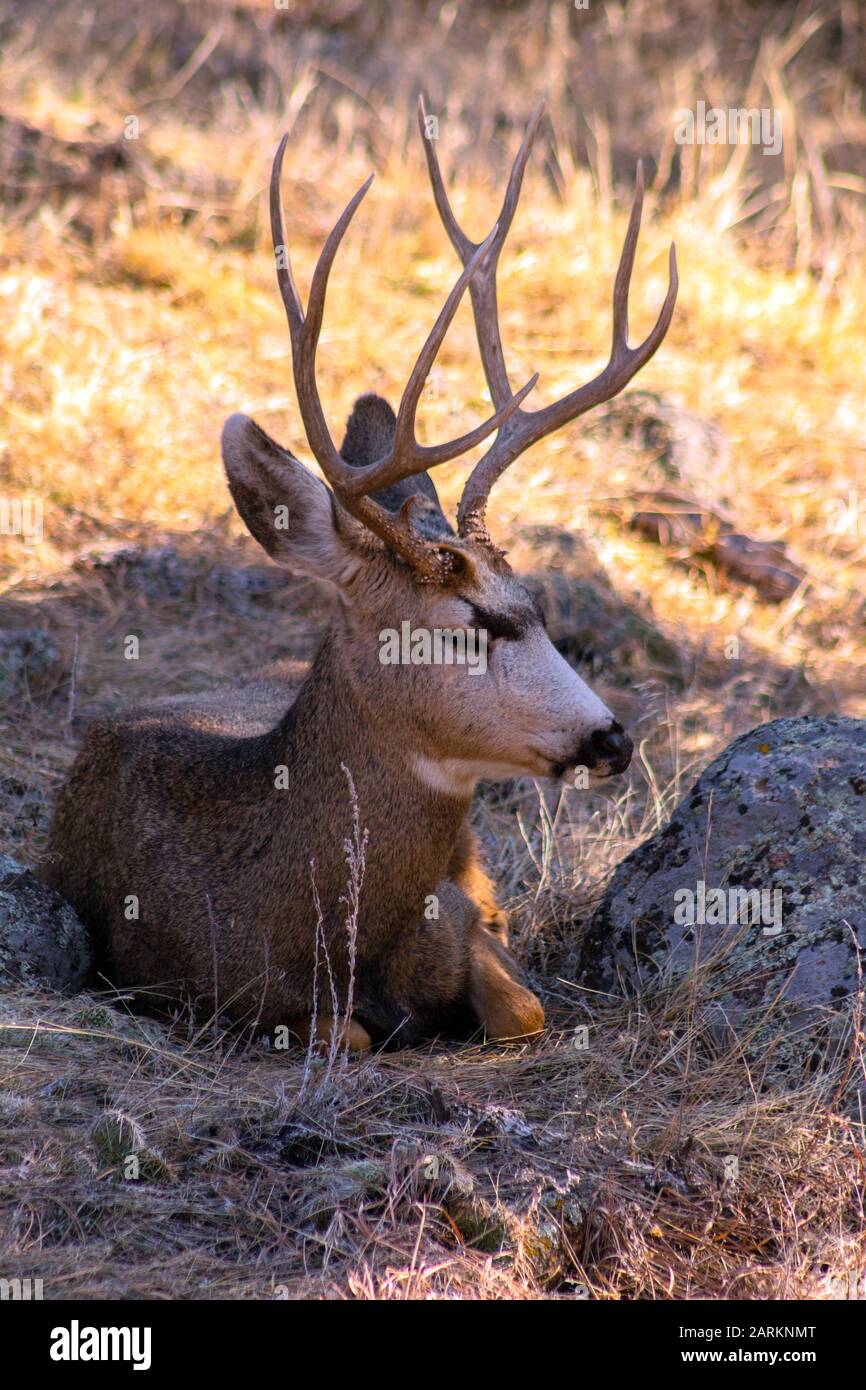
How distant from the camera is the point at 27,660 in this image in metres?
6.65

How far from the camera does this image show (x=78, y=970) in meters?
4.87

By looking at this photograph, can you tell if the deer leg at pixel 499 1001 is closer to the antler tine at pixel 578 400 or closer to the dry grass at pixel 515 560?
the dry grass at pixel 515 560

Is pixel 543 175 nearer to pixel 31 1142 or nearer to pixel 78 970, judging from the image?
pixel 78 970

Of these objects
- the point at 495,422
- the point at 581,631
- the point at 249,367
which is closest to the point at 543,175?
the point at 249,367

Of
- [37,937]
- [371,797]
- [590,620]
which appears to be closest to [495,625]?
[371,797]

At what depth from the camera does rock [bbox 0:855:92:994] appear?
15.5 ft

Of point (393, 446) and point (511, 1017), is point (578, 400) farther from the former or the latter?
point (511, 1017)

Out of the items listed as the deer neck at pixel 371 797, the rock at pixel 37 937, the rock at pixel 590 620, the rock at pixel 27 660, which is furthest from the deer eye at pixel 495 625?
the rock at pixel 590 620

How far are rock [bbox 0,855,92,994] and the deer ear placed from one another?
1.27 m

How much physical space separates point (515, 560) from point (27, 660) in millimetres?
2434

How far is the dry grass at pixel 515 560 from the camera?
361 centimetres

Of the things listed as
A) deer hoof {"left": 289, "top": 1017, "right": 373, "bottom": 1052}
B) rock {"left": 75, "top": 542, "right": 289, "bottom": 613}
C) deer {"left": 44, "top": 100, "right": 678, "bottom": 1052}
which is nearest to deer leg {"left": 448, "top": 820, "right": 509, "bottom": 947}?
deer {"left": 44, "top": 100, "right": 678, "bottom": 1052}

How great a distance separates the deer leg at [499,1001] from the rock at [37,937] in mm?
1154

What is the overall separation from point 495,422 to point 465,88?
9711 millimetres
